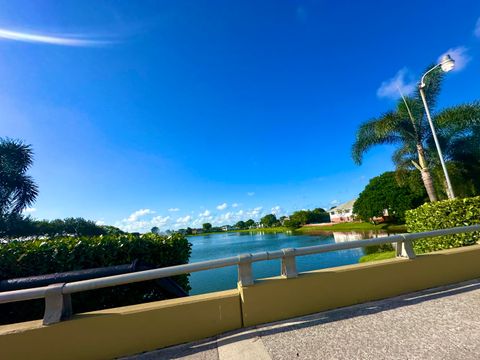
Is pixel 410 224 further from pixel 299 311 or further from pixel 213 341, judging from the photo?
pixel 213 341

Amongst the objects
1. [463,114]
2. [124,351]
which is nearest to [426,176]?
[463,114]

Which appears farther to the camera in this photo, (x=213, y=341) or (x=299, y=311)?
(x=299, y=311)

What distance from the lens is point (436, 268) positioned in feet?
11.5

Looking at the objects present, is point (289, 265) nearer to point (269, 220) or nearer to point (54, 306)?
point (54, 306)

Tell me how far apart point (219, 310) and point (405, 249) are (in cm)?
273

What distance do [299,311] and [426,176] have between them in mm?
14161

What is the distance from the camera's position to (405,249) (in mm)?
3449

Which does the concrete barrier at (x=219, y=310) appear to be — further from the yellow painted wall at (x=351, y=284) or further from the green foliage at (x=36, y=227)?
the green foliage at (x=36, y=227)

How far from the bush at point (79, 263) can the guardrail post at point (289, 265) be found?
2.05 metres

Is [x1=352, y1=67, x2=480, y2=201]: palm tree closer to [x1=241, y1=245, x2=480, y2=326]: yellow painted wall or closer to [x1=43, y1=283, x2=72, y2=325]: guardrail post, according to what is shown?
[x1=241, y1=245, x2=480, y2=326]: yellow painted wall

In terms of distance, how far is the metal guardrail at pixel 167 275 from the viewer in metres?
2.34

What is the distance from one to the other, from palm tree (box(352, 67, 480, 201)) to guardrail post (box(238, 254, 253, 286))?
13587mm

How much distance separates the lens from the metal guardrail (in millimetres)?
2336

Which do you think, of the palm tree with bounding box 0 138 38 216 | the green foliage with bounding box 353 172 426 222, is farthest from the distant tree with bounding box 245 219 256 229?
the palm tree with bounding box 0 138 38 216
